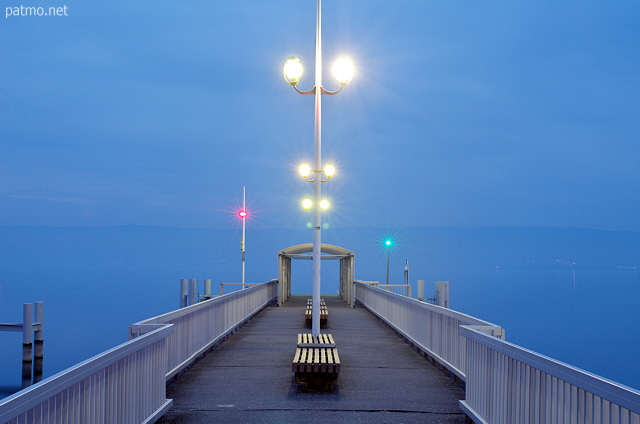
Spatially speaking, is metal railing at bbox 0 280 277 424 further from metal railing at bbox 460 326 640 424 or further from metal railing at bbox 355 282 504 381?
metal railing at bbox 355 282 504 381

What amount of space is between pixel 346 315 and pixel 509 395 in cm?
1734

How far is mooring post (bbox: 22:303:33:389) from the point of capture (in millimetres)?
24172

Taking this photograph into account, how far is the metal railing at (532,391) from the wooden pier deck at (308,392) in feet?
3.35

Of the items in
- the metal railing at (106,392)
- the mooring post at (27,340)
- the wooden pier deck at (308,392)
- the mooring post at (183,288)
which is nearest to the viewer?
the metal railing at (106,392)

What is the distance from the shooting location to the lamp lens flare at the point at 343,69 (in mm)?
13305

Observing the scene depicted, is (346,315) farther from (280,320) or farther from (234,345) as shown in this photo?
(234,345)

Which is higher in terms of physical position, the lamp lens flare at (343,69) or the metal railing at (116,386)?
the lamp lens flare at (343,69)

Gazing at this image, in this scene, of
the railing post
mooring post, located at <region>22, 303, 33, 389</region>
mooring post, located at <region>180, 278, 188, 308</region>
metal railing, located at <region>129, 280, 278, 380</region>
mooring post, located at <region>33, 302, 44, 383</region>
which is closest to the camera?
metal railing, located at <region>129, 280, 278, 380</region>

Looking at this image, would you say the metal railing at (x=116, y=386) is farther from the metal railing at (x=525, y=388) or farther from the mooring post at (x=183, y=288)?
the mooring post at (x=183, y=288)

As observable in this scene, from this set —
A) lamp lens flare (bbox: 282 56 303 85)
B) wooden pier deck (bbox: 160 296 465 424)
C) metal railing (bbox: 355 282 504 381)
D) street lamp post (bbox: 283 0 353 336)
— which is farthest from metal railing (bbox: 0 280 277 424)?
lamp lens flare (bbox: 282 56 303 85)

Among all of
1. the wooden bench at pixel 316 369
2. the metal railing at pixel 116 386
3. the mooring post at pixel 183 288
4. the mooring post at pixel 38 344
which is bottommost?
the mooring post at pixel 38 344

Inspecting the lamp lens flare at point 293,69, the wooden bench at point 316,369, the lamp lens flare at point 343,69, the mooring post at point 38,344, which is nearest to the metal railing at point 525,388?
the wooden bench at point 316,369

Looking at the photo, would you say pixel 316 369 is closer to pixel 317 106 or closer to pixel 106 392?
pixel 106 392

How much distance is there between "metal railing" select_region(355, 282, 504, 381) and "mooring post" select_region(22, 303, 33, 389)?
1499 cm
